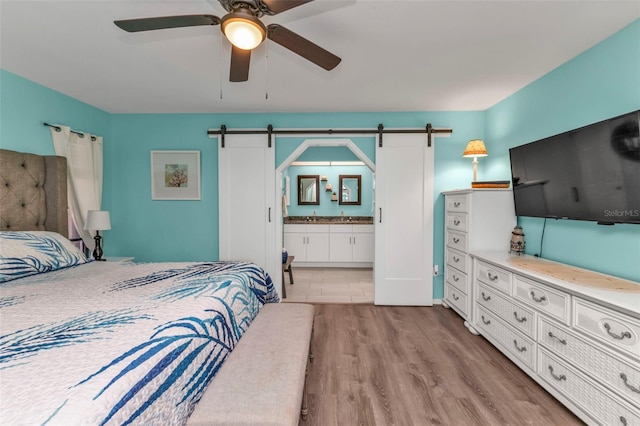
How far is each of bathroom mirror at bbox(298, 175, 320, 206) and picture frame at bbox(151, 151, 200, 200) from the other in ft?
8.79

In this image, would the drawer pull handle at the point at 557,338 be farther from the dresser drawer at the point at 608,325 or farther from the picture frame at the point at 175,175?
the picture frame at the point at 175,175

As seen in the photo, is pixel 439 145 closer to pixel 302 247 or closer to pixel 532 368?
pixel 532 368

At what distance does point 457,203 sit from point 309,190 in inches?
135

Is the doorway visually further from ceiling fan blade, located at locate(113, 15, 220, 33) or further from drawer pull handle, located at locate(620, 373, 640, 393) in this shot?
drawer pull handle, located at locate(620, 373, 640, 393)

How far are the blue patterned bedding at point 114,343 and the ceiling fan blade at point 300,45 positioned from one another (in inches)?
58.2

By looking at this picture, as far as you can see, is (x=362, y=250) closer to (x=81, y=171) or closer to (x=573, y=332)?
(x=573, y=332)

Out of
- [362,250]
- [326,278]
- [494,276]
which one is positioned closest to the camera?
[494,276]

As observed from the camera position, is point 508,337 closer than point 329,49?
No

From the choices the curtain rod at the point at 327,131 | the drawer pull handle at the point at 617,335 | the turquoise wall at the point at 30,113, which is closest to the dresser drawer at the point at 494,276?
the drawer pull handle at the point at 617,335

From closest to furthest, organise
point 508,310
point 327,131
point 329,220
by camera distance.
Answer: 1. point 508,310
2. point 327,131
3. point 329,220

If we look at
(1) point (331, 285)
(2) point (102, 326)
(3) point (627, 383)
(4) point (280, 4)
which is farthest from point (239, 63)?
(1) point (331, 285)

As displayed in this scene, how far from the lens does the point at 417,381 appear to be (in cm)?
208

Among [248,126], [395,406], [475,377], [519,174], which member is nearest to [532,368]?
[475,377]

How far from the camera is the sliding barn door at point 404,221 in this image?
11.8 feet
